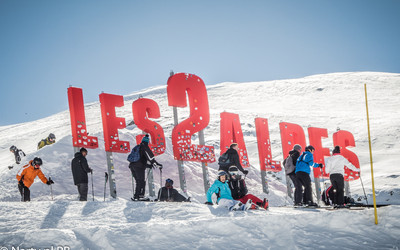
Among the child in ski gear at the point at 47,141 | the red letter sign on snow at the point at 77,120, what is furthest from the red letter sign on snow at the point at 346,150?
the child in ski gear at the point at 47,141

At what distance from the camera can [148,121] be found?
49.5 ft

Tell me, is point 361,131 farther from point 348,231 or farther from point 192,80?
point 348,231

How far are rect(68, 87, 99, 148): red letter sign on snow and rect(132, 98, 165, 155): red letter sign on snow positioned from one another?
1.81 metres

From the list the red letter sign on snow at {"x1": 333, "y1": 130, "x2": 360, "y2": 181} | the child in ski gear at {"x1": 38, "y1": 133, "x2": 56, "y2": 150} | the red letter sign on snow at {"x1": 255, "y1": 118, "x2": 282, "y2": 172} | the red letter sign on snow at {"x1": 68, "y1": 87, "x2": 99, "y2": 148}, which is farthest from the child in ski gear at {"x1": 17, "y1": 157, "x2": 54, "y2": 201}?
the red letter sign on snow at {"x1": 333, "y1": 130, "x2": 360, "y2": 181}

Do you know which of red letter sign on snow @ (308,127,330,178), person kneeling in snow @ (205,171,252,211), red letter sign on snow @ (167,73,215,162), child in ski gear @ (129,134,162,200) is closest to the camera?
person kneeling in snow @ (205,171,252,211)

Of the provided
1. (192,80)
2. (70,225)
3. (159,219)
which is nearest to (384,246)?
(159,219)

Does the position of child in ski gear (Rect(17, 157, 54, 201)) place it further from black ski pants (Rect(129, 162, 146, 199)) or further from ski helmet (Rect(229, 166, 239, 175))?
ski helmet (Rect(229, 166, 239, 175))

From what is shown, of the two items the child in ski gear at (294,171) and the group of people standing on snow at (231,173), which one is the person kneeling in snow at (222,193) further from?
the child in ski gear at (294,171)

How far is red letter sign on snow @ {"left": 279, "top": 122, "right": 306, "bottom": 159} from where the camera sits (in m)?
19.1

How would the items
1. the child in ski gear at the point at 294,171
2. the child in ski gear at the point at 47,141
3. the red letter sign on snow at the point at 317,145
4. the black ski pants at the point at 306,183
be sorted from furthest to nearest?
1. the red letter sign on snow at the point at 317,145
2. the child in ski gear at the point at 47,141
3. the child in ski gear at the point at 294,171
4. the black ski pants at the point at 306,183

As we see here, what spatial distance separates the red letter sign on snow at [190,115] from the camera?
15.3 m

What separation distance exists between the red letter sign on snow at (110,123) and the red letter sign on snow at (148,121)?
2.13ft

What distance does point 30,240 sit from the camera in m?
5.70

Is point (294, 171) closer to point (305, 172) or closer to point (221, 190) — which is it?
point (305, 172)
